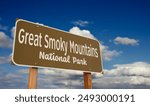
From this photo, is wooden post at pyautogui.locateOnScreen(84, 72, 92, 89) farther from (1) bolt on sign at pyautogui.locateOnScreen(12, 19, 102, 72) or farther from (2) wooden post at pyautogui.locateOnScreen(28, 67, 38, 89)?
(2) wooden post at pyautogui.locateOnScreen(28, 67, 38, 89)

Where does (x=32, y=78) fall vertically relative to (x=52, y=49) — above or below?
below

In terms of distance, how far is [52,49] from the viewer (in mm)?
5750

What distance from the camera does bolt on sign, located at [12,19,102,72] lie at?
16.8 ft

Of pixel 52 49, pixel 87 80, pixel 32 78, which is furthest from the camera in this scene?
pixel 87 80

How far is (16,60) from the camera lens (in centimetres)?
489

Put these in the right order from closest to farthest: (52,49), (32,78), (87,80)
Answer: (32,78) → (52,49) → (87,80)

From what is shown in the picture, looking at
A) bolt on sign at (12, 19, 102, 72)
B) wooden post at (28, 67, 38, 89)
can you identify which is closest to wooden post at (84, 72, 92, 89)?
bolt on sign at (12, 19, 102, 72)

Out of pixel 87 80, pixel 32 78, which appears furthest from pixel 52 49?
pixel 87 80

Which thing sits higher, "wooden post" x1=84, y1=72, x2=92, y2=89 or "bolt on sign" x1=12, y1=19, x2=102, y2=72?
"bolt on sign" x1=12, y1=19, x2=102, y2=72

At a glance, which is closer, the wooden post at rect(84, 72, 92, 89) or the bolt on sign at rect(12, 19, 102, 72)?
the bolt on sign at rect(12, 19, 102, 72)

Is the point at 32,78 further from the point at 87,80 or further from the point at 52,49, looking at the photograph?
the point at 87,80

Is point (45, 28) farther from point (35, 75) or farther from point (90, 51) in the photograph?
point (90, 51)

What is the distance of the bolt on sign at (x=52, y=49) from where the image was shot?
16.8 ft

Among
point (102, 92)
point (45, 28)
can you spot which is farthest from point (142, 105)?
point (45, 28)
